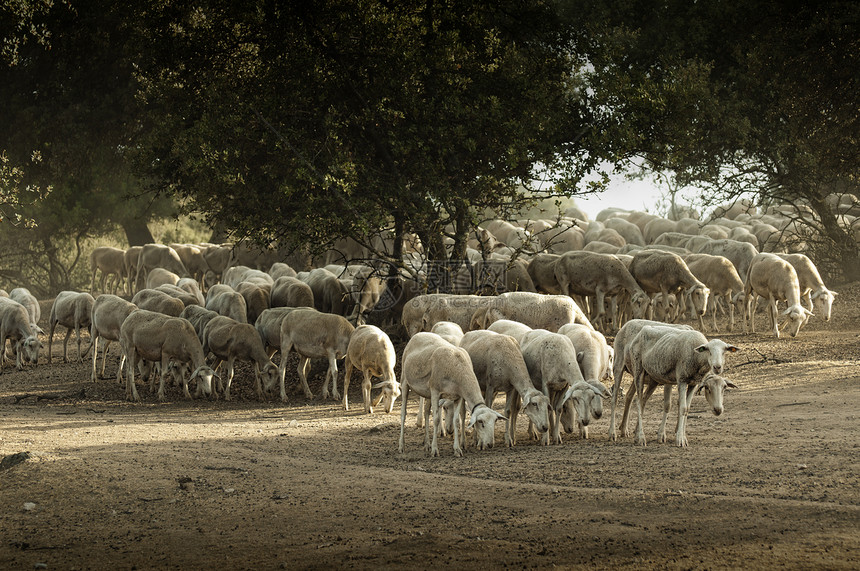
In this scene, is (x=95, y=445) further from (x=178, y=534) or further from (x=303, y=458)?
(x=178, y=534)

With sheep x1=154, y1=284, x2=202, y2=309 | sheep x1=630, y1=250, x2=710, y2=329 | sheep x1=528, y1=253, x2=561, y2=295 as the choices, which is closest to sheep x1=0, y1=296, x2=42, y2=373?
→ sheep x1=154, y1=284, x2=202, y2=309

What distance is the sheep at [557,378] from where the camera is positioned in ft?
37.8

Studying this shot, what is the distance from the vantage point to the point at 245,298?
23.0 metres

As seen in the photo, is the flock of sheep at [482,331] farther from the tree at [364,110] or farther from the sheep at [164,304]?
the tree at [364,110]

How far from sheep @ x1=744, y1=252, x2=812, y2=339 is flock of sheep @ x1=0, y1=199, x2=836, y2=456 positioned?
3 cm

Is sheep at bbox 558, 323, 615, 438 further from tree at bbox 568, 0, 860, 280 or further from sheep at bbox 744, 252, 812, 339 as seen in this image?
sheep at bbox 744, 252, 812, 339

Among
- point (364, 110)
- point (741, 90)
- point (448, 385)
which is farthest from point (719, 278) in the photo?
point (448, 385)

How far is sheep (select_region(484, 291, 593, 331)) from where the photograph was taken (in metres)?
18.0

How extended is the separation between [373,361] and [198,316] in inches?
229

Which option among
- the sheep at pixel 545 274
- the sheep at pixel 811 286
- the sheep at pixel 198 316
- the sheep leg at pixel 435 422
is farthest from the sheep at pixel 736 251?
the sheep leg at pixel 435 422

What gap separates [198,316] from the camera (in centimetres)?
1986

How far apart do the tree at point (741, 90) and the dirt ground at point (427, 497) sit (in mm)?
7472

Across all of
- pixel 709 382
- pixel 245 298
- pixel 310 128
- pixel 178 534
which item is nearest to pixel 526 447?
pixel 709 382

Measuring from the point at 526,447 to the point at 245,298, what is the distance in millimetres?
12910
